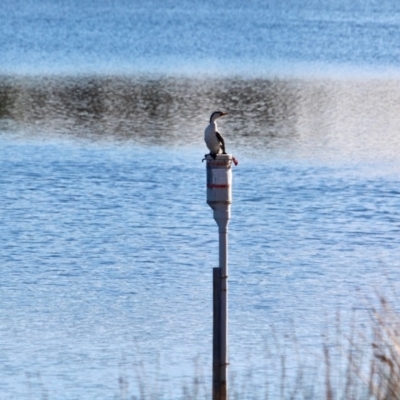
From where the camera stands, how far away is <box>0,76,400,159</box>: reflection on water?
17.1 meters

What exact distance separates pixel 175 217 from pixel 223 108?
779 centimetres

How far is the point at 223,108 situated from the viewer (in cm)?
1983

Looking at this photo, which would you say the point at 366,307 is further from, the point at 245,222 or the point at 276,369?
the point at 245,222

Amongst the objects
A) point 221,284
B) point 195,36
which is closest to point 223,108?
point 221,284

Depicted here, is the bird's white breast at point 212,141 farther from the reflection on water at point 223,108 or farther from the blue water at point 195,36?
the blue water at point 195,36

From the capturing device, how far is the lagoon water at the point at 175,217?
8.11 meters

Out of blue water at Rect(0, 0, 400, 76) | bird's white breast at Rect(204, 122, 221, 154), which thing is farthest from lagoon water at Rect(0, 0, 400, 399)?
bird's white breast at Rect(204, 122, 221, 154)

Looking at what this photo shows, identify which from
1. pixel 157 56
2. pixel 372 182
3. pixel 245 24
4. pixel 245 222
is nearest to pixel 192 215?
pixel 245 222

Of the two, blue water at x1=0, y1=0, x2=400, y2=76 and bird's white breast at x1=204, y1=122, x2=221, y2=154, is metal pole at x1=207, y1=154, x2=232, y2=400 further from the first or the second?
blue water at x1=0, y1=0, x2=400, y2=76

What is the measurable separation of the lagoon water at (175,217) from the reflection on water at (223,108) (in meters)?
0.05

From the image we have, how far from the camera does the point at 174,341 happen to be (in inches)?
328

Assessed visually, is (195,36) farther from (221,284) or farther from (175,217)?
(221,284)

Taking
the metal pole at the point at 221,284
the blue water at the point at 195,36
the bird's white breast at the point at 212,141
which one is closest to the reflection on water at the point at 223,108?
the blue water at the point at 195,36

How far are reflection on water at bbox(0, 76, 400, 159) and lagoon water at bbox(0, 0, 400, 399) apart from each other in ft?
0.16
